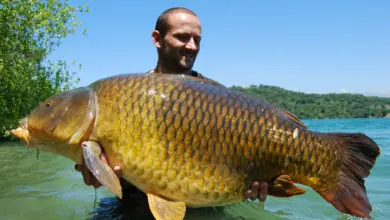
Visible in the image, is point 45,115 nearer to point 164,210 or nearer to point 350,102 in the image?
point 164,210

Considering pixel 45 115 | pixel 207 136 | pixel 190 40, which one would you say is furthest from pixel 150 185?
pixel 190 40

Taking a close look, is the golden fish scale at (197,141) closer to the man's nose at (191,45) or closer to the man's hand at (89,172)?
the man's hand at (89,172)

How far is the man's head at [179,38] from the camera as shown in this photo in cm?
325

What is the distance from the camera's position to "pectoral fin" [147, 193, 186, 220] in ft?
7.17

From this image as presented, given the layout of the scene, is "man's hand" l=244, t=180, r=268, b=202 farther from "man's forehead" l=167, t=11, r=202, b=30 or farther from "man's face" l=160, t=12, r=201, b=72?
"man's forehead" l=167, t=11, r=202, b=30

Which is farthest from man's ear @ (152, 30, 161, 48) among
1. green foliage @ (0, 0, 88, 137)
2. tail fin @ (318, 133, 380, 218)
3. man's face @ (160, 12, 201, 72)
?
green foliage @ (0, 0, 88, 137)

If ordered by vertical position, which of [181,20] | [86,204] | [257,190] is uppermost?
[181,20]

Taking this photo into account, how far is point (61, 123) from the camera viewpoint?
2.23 meters

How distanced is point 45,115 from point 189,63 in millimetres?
1448

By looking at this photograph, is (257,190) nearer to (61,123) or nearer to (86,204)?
(61,123)

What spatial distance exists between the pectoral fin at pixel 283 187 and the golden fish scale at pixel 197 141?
0.14ft

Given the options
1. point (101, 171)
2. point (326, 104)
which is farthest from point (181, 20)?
point (326, 104)

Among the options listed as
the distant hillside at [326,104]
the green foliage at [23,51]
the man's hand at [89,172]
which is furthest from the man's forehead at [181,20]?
the distant hillside at [326,104]

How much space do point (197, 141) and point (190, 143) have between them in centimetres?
4
